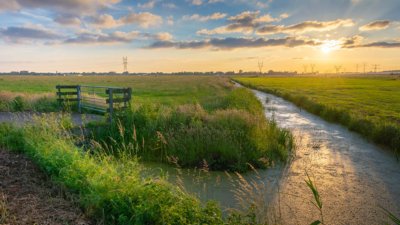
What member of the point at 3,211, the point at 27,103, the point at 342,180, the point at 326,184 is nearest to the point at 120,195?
the point at 3,211

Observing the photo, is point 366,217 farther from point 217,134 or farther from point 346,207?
point 217,134

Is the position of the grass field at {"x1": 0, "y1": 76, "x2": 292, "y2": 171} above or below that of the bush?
below

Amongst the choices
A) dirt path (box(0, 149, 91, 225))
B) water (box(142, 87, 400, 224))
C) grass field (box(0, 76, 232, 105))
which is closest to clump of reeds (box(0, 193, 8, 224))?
dirt path (box(0, 149, 91, 225))

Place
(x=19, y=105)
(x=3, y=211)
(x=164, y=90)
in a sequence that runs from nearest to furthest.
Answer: (x=3, y=211)
(x=19, y=105)
(x=164, y=90)

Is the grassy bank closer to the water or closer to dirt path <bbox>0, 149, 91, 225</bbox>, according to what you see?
the water

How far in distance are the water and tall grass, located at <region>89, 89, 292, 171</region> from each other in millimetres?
668

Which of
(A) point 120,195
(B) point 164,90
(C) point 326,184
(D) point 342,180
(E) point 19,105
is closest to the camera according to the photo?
(A) point 120,195

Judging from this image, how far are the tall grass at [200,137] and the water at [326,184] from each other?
668mm

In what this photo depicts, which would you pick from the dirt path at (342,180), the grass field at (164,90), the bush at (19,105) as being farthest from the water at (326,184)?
the bush at (19,105)

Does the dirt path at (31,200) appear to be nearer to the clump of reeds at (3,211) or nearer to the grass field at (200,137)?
the clump of reeds at (3,211)

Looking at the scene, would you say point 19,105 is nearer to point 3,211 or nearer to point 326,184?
point 3,211

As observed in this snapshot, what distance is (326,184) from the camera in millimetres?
9602

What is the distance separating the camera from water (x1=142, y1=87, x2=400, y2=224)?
7539 mm

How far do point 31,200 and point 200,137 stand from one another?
22.4 ft
